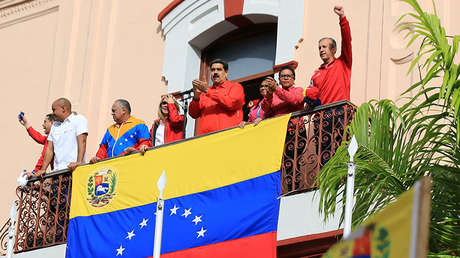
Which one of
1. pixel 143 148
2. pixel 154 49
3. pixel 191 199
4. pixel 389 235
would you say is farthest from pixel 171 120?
pixel 389 235

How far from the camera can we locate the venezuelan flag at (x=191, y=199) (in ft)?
28.3

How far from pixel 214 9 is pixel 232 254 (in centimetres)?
422

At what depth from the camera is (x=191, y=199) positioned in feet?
30.5

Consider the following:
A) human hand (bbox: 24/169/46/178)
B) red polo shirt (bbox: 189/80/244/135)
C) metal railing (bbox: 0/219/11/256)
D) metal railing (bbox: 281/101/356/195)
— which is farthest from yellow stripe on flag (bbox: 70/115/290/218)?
metal railing (bbox: 0/219/11/256)

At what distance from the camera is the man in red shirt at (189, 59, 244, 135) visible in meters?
9.41

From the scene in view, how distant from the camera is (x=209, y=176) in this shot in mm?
9297

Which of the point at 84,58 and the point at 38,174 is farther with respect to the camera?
the point at 84,58

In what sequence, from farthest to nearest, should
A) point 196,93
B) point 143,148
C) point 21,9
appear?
point 21,9 < point 143,148 < point 196,93

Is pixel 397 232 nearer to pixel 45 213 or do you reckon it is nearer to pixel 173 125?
pixel 173 125

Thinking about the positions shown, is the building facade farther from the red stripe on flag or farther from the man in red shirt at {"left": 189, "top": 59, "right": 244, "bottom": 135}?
the red stripe on flag

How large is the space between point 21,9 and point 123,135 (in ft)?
15.8

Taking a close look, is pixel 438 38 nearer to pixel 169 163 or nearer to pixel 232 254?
pixel 232 254

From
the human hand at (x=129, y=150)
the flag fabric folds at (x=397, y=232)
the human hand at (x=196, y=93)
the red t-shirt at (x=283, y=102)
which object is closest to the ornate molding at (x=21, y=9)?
the human hand at (x=129, y=150)

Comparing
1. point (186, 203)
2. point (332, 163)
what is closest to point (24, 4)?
point (186, 203)
